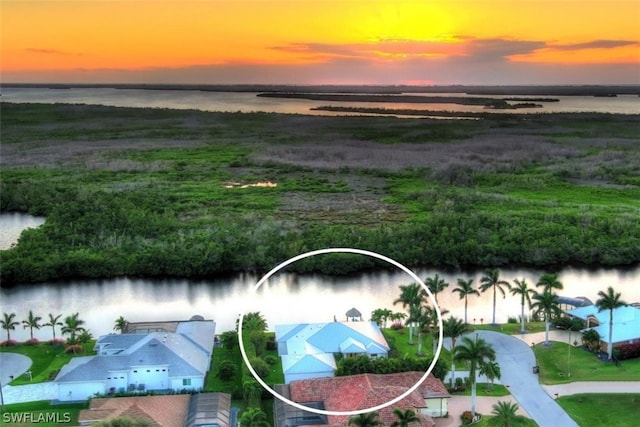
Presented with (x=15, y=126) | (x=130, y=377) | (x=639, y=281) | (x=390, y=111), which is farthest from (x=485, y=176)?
(x=15, y=126)

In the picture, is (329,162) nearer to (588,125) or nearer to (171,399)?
(588,125)

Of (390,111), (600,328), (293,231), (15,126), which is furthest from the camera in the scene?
(390,111)

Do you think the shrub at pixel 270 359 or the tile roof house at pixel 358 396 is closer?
the tile roof house at pixel 358 396

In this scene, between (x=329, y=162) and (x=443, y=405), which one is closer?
(x=443, y=405)

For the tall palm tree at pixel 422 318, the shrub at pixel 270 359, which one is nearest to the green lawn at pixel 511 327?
the tall palm tree at pixel 422 318

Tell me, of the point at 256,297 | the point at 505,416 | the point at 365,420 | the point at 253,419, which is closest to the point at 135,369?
the point at 253,419

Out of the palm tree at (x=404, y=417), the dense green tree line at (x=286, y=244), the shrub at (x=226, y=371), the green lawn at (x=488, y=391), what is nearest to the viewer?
the palm tree at (x=404, y=417)

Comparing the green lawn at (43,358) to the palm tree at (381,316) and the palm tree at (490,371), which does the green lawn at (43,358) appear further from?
the palm tree at (490,371)
